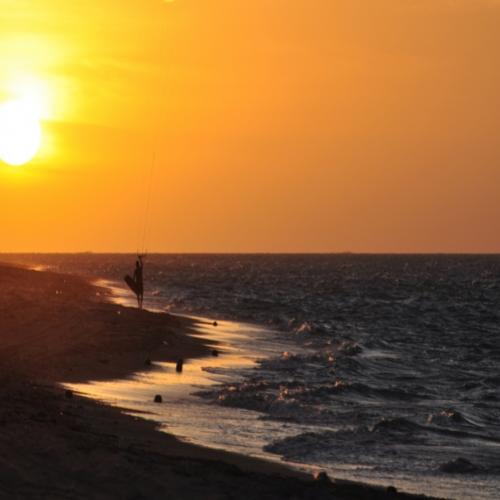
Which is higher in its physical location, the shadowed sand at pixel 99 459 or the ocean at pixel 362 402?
the shadowed sand at pixel 99 459

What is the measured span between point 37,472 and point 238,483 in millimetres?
2624

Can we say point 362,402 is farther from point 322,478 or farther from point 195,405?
point 322,478

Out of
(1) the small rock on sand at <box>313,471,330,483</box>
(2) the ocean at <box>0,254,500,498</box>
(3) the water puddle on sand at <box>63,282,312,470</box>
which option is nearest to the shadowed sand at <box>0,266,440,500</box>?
(1) the small rock on sand at <box>313,471,330,483</box>

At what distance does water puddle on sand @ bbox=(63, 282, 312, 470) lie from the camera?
18.8 meters

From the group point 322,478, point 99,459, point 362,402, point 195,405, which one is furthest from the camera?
point 362,402

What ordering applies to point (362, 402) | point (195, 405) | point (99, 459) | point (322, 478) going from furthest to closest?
point (362, 402), point (195, 405), point (322, 478), point (99, 459)

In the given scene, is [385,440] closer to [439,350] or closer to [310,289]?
[439,350]

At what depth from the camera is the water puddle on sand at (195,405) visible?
18.8 meters

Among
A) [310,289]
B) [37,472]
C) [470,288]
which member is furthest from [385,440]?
[470,288]

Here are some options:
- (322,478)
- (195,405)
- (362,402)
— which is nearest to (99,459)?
(322,478)

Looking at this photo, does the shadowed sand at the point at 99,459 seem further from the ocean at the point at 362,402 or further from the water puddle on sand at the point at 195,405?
the ocean at the point at 362,402

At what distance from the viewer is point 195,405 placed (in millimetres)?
22891

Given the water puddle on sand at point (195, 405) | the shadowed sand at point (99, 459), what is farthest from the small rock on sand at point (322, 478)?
the water puddle on sand at point (195, 405)

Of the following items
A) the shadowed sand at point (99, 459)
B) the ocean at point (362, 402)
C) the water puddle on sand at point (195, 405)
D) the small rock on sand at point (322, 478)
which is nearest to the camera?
the shadowed sand at point (99, 459)
